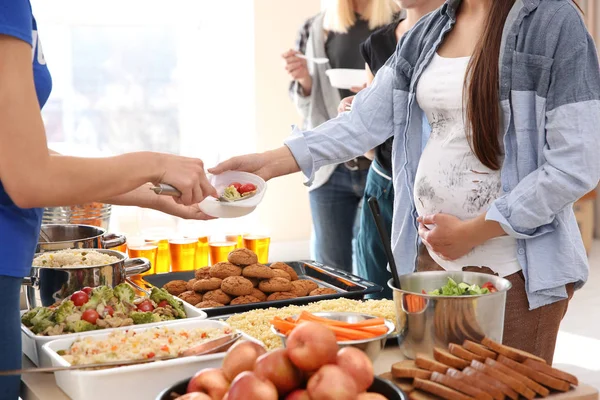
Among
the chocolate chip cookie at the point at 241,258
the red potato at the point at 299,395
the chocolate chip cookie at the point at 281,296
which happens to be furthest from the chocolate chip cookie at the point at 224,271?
the red potato at the point at 299,395

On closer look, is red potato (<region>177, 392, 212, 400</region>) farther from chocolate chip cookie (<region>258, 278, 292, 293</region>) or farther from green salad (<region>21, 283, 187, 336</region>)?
chocolate chip cookie (<region>258, 278, 292, 293</region>)

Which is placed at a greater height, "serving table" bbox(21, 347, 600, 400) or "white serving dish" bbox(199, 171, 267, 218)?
"white serving dish" bbox(199, 171, 267, 218)

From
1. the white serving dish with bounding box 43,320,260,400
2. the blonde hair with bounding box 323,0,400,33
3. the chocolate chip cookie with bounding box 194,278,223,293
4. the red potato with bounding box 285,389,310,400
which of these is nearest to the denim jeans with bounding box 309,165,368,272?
the blonde hair with bounding box 323,0,400,33

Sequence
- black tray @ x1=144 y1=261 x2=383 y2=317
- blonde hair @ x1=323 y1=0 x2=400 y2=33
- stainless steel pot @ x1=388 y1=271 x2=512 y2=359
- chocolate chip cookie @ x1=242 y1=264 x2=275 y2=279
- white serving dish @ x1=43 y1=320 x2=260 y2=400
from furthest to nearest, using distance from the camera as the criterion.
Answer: blonde hair @ x1=323 y1=0 x2=400 y2=33 → chocolate chip cookie @ x1=242 y1=264 x2=275 y2=279 → black tray @ x1=144 y1=261 x2=383 y2=317 → stainless steel pot @ x1=388 y1=271 x2=512 y2=359 → white serving dish @ x1=43 y1=320 x2=260 y2=400

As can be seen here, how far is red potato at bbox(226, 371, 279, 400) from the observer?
991 mm

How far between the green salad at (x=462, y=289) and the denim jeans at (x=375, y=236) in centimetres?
118

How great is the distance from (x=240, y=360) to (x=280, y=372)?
3.1 inches

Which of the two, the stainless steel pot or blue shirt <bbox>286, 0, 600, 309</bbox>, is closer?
the stainless steel pot

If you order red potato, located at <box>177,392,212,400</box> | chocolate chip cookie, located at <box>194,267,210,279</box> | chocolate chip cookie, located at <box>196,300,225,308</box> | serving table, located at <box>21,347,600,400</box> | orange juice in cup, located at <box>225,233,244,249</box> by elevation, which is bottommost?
serving table, located at <box>21,347,600,400</box>

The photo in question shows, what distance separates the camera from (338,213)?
3361mm

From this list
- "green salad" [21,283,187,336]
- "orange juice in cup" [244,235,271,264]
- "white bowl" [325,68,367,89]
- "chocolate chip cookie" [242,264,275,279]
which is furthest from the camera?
"white bowl" [325,68,367,89]

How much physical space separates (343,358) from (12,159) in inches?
22.3

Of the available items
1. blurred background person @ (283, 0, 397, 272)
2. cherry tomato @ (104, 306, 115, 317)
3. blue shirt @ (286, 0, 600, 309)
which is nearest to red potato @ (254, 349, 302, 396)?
cherry tomato @ (104, 306, 115, 317)

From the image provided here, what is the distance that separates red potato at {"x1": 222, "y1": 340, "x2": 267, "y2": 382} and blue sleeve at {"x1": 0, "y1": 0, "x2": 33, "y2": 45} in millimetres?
552
